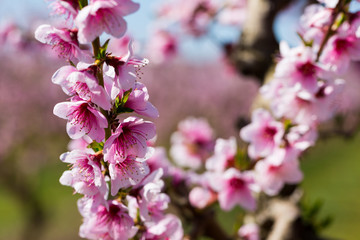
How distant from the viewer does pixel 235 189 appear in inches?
65.9

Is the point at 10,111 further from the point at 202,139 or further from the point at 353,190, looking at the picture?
the point at 353,190

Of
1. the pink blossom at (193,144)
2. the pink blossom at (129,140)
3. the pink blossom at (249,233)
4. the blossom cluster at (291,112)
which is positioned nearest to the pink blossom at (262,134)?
the blossom cluster at (291,112)

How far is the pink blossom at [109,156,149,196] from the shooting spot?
89 cm

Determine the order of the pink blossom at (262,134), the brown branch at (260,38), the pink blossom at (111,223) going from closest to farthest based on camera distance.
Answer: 1. the pink blossom at (111,223)
2. the pink blossom at (262,134)
3. the brown branch at (260,38)

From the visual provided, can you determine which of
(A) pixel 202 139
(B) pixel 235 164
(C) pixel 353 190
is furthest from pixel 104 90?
(C) pixel 353 190

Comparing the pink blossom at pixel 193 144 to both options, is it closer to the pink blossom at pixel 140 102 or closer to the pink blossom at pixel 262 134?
the pink blossom at pixel 262 134

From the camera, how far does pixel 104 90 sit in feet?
2.62

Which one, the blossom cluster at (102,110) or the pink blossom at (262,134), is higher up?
the blossom cluster at (102,110)

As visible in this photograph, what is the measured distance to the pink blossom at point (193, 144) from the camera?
95.1 inches

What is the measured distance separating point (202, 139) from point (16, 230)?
9.54 meters

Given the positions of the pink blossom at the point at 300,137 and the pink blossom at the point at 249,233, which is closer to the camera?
the pink blossom at the point at 300,137

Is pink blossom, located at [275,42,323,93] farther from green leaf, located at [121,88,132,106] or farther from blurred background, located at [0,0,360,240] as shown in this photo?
blurred background, located at [0,0,360,240]

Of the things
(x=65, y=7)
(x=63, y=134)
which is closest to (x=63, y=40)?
(x=65, y=7)

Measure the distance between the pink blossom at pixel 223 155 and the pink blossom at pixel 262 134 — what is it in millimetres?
105
